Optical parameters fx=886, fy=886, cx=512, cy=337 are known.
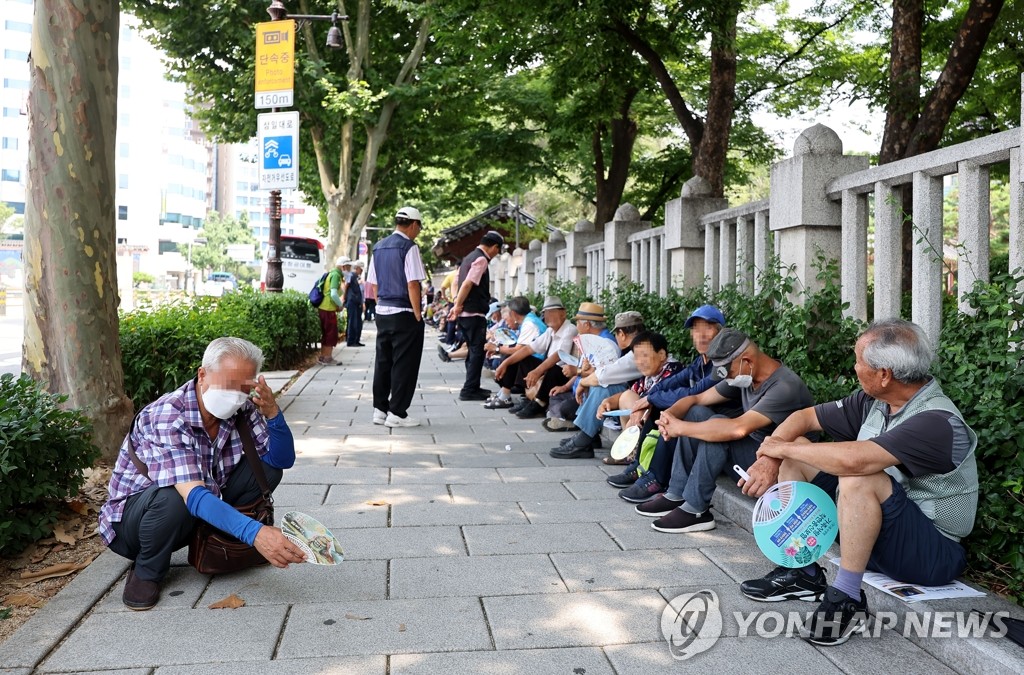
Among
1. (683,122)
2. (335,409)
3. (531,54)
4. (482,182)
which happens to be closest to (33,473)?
(335,409)

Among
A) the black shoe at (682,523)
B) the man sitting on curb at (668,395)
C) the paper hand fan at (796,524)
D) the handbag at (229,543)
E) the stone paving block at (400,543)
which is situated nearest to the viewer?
the paper hand fan at (796,524)

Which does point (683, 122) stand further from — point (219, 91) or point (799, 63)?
point (219, 91)

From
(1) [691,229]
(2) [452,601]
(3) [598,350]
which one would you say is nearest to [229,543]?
(2) [452,601]

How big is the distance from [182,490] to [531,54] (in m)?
12.6

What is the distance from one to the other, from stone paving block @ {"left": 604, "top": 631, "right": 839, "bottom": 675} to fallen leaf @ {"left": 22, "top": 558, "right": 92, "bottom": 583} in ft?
8.67

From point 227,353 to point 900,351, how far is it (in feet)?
9.14

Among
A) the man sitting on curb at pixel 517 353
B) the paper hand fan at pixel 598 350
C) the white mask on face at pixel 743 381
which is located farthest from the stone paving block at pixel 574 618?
the man sitting on curb at pixel 517 353

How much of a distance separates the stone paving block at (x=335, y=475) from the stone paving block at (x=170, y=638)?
237 cm

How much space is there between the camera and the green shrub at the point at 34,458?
4.06 meters

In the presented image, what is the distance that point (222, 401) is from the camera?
151 inches

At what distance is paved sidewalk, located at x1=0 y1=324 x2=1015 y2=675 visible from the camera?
3.21 metres

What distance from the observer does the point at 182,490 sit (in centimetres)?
381

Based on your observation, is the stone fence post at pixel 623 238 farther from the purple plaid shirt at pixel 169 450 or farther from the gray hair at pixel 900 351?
the purple plaid shirt at pixel 169 450

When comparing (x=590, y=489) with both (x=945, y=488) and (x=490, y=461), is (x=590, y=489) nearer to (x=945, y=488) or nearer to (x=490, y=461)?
(x=490, y=461)
